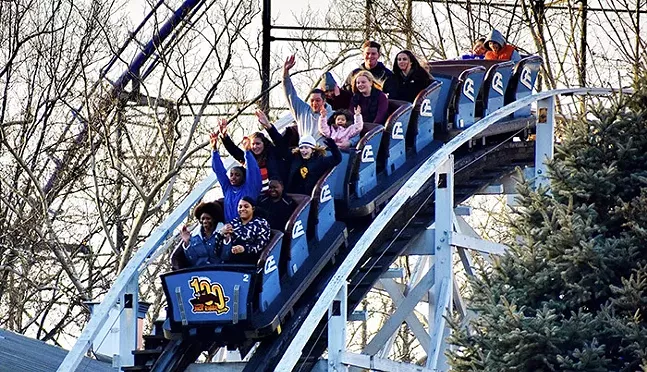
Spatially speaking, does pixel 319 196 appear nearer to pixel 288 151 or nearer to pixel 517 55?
pixel 288 151

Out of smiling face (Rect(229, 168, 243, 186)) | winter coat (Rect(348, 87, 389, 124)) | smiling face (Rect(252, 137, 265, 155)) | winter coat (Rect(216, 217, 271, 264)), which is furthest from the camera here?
winter coat (Rect(348, 87, 389, 124))

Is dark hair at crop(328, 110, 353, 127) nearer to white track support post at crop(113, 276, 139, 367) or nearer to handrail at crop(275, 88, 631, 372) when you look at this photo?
handrail at crop(275, 88, 631, 372)

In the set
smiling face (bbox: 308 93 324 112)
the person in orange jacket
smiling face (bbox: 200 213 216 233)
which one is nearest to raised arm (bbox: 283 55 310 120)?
smiling face (bbox: 308 93 324 112)

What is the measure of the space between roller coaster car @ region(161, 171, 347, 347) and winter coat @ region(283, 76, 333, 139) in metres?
1.67

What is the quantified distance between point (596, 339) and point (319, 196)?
4556 millimetres

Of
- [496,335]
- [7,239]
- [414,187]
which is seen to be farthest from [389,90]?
[7,239]

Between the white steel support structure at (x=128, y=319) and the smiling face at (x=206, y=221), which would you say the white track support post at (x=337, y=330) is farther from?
the white steel support structure at (x=128, y=319)

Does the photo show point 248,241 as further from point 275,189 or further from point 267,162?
point 267,162

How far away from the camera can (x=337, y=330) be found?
14.1 meters

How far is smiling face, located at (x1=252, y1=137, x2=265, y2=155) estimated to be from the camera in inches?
599

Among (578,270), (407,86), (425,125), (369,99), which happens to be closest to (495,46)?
(407,86)

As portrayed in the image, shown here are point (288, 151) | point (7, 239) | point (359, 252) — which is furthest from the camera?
point (7, 239)

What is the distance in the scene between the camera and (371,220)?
15.7m

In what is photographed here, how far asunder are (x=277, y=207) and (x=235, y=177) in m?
0.50
